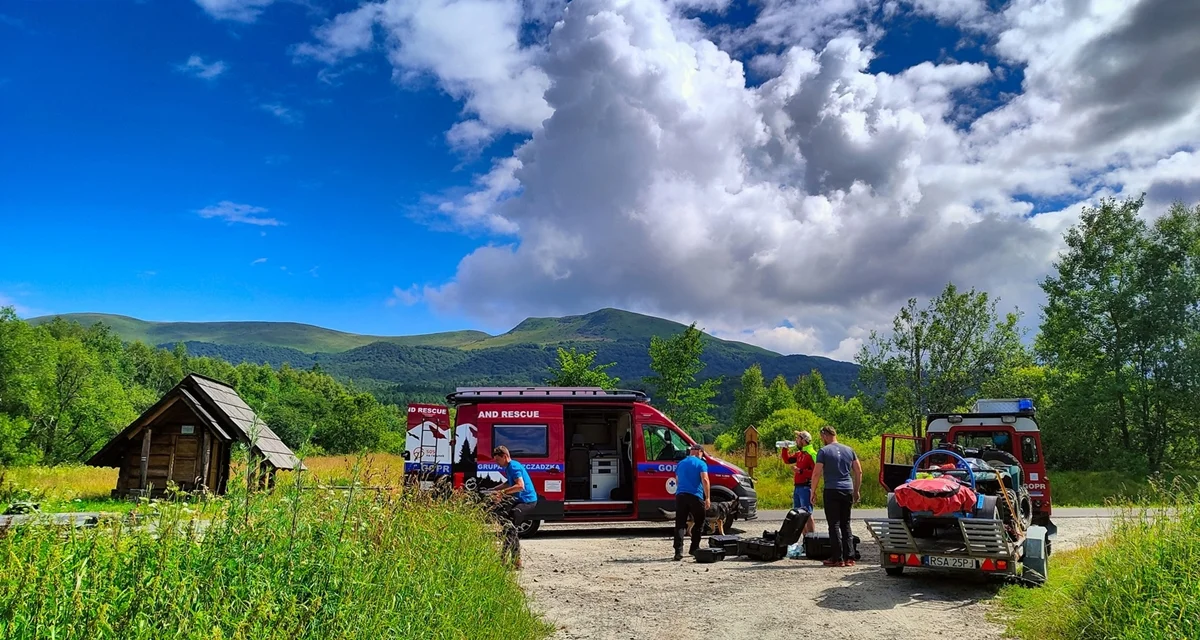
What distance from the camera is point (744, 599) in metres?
8.67

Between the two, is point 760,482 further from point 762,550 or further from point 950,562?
point 950,562

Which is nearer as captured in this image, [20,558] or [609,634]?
[20,558]

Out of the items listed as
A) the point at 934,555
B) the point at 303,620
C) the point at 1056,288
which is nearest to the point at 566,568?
the point at 934,555

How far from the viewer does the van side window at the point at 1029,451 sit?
14328mm

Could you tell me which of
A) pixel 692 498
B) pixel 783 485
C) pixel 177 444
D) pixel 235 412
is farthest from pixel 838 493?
pixel 783 485

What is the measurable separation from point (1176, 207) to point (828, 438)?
34153 millimetres

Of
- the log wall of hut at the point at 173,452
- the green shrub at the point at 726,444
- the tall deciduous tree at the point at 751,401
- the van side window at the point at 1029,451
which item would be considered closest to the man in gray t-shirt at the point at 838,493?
the van side window at the point at 1029,451

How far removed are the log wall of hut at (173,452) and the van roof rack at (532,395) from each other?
17.7 ft

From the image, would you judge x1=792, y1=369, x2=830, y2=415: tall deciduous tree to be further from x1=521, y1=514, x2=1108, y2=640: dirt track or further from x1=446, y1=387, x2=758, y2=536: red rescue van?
x1=521, y1=514, x2=1108, y2=640: dirt track

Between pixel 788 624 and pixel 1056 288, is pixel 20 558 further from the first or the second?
pixel 1056 288

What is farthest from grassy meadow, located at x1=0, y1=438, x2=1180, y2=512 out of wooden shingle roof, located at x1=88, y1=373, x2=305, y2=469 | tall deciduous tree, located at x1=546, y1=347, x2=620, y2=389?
tall deciduous tree, located at x1=546, y1=347, x2=620, y2=389

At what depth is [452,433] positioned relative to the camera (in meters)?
15.3

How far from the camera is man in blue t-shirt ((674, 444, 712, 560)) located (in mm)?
11883

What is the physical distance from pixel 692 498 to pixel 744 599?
3361 millimetres
